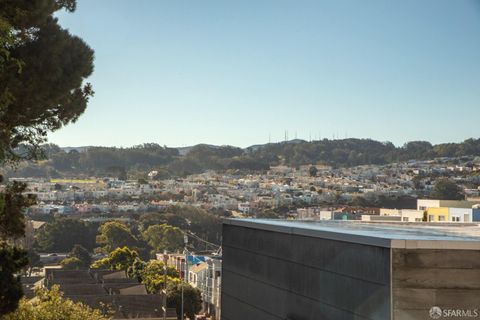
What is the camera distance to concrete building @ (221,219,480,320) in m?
9.80

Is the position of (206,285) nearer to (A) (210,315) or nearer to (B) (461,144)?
(A) (210,315)

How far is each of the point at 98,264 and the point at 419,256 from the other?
4855 cm

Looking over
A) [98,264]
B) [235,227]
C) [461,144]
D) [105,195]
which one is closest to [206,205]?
[105,195]

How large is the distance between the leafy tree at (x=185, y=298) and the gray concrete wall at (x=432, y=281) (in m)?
33.2

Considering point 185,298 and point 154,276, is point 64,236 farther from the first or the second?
point 185,298

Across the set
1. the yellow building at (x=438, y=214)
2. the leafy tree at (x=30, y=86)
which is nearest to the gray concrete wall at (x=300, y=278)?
the leafy tree at (x=30, y=86)

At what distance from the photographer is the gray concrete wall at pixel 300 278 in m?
10.4

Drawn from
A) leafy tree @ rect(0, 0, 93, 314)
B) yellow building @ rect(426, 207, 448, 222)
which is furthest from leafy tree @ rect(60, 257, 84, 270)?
leafy tree @ rect(0, 0, 93, 314)

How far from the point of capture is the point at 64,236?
79688 mm

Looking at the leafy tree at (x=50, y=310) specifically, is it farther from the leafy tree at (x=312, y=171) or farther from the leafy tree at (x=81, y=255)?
the leafy tree at (x=312, y=171)

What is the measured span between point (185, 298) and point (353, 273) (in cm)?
3322

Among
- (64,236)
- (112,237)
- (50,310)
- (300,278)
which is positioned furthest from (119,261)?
(300,278)

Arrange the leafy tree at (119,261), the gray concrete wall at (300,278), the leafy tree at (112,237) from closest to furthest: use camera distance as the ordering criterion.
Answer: the gray concrete wall at (300,278)
the leafy tree at (119,261)
the leafy tree at (112,237)

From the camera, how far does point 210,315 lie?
1993 inches
